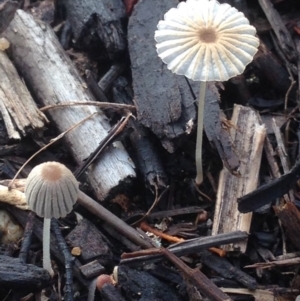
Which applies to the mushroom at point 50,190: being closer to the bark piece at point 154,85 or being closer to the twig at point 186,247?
the twig at point 186,247

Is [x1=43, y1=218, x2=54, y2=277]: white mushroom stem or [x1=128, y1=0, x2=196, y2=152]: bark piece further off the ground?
[x1=128, y1=0, x2=196, y2=152]: bark piece

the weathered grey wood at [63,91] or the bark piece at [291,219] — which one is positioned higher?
the weathered grey wood at [63,91]

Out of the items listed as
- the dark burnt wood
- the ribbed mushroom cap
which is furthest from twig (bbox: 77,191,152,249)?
the dark burnt wood

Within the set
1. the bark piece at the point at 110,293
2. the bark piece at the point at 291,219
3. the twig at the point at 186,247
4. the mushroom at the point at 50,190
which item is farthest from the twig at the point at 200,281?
the mushroom at the point at 50,190

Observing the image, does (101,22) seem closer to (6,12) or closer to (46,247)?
(6,12)

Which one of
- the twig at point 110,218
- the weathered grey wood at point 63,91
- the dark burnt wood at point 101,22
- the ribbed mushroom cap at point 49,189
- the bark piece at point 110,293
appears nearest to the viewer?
the ribbed mushroom cap at point 49,189

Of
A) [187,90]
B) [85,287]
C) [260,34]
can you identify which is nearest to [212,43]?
[187,90]

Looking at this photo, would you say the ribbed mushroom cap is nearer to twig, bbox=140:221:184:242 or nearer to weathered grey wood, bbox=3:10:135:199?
weathered grey wood, bbox=3:10:135:199
